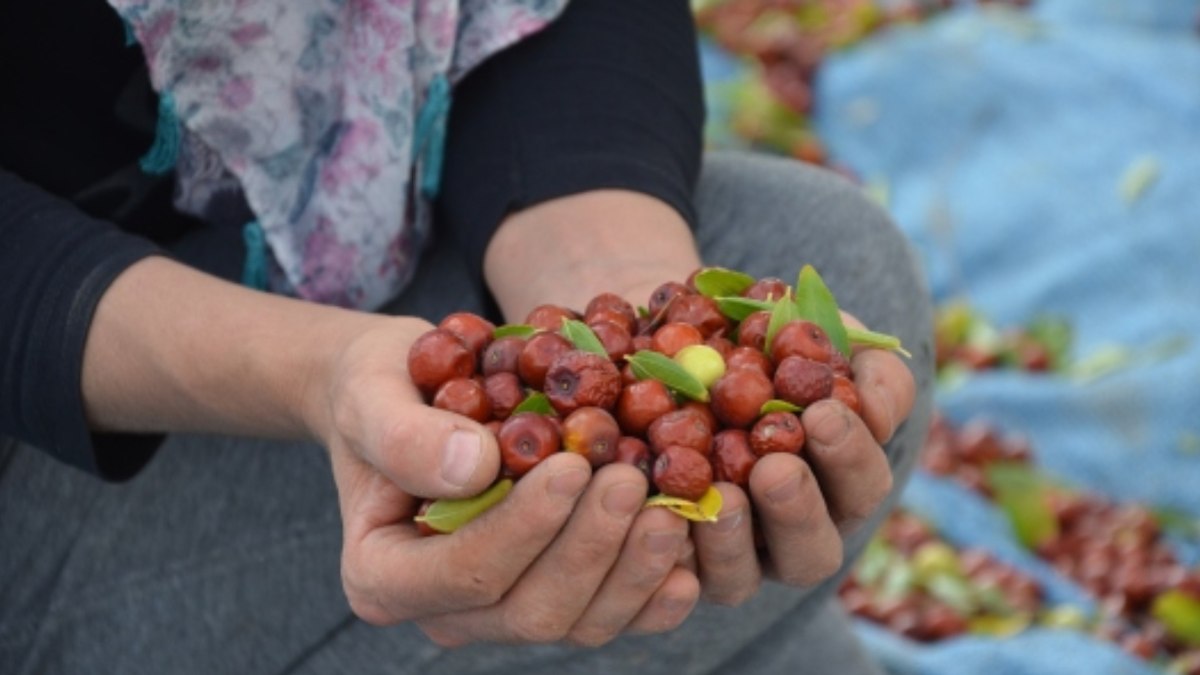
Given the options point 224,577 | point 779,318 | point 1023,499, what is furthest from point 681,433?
point 1023,499

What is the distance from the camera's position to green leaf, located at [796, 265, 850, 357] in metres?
1.23

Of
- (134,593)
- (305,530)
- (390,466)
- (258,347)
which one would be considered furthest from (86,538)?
(390,466)

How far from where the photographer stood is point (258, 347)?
4.34 ft

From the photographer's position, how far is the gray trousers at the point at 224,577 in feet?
4.81

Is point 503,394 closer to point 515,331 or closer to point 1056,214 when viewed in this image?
point 515,331

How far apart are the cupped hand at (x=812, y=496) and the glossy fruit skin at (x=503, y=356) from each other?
19 cm

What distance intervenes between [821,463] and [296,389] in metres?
0.42

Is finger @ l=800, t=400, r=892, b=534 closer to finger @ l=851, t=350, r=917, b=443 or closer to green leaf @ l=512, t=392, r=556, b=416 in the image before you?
finger @ l=851, t=350, r=917, b=443

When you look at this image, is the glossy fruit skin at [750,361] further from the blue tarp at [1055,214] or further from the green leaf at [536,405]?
the blue tarp at [1055,214]

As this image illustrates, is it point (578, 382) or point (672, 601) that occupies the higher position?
point (578, 382)

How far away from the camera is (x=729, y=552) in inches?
43.9

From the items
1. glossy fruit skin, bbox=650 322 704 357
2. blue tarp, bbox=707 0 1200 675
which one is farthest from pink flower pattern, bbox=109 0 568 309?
blue tarp, bbox=707 0 1200 675

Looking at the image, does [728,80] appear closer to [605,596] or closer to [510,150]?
[510,150]

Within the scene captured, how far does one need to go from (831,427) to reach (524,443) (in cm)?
20
